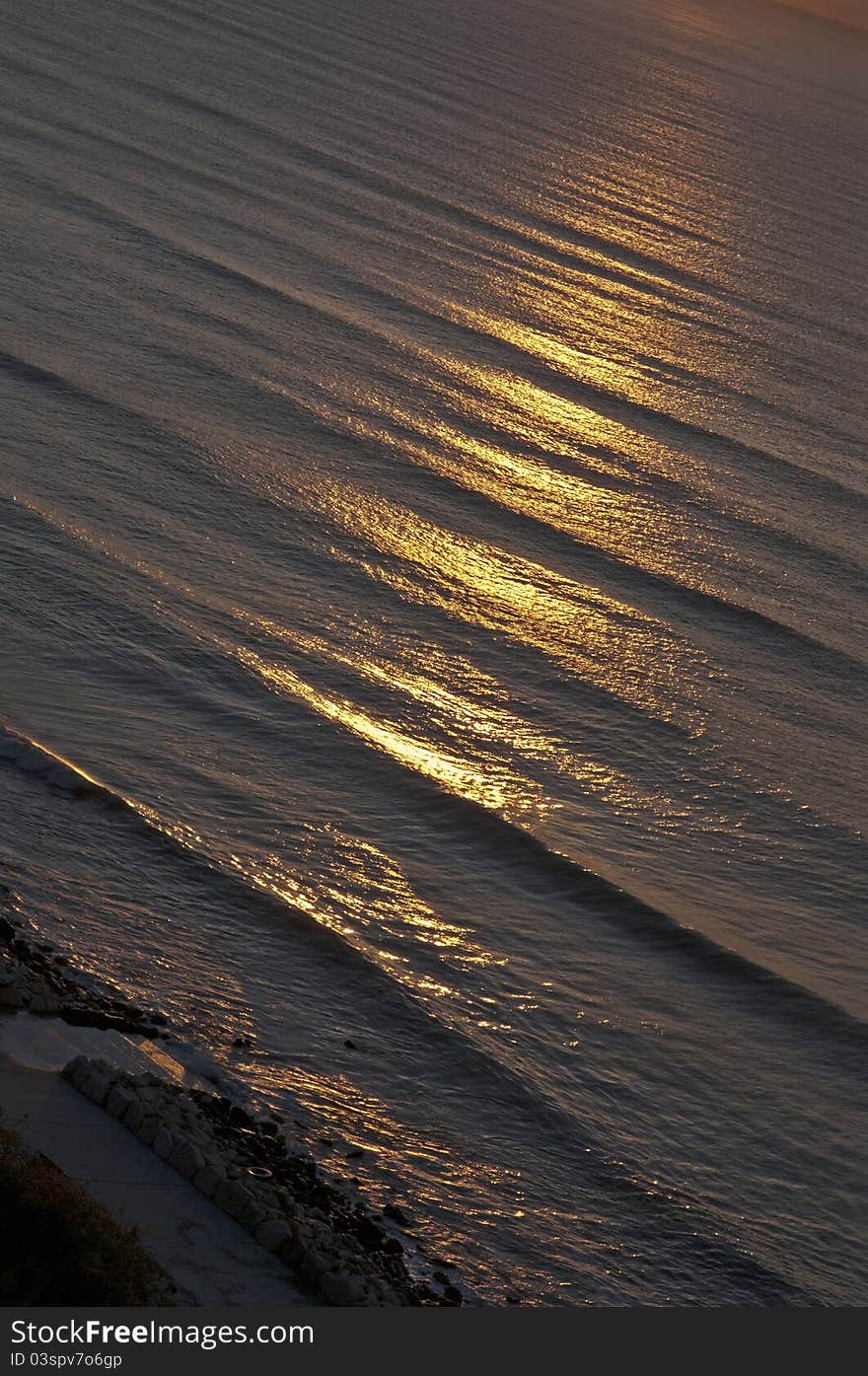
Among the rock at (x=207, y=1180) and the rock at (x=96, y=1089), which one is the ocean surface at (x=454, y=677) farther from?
the rock at (x=96, y=1089)

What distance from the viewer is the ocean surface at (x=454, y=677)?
55.9ft

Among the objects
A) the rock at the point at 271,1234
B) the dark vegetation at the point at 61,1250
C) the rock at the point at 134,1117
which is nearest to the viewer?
the dark vegetation at the point at 61,1250

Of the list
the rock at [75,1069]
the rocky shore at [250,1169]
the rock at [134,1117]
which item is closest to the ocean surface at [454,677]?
the rocky shore at [250,1169]

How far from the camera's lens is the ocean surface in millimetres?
17047

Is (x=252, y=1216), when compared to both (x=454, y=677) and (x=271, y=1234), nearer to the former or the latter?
(x=271, y=1234)

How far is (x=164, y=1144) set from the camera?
544 inches

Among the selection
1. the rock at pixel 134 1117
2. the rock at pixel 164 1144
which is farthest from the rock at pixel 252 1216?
the rock at pixel 134 1117

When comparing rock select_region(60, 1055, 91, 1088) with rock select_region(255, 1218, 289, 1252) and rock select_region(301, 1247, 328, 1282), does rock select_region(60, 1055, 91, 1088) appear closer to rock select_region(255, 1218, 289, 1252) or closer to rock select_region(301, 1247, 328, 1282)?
rock select_region(255, 1218, 289, 1252)

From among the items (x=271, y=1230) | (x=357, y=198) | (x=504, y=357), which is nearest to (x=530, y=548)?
(x=504, y=357)

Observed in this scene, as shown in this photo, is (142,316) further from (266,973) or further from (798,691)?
(266,973)

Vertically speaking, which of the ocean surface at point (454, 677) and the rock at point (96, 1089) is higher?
the ocean surface at point (454, 677)

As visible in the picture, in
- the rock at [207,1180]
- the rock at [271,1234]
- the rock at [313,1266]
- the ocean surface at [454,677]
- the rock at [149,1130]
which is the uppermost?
the ocean surface at [454,677]

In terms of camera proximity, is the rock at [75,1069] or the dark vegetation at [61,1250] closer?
the dark vegetation at [61,1250]

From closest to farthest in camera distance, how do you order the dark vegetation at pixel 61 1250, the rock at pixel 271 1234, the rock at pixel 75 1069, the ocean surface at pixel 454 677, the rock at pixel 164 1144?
the dark vegetation at pixel 61 1250
the rock at pixel 271 1234
the rock at pixel 164 1144
the rock at pixel 75 1069
the ocean surface at pixel 454 677
